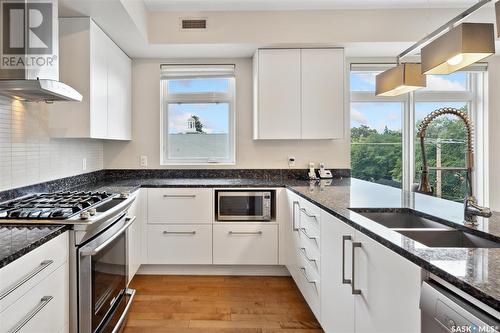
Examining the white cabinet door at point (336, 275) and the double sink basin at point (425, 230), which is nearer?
the double sink basin at point (425, 230)

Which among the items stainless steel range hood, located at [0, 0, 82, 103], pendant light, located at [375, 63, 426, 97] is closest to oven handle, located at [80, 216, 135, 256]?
stainless steel range hood, located at [0, 0, 82, 103]

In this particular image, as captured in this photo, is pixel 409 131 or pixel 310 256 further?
pixel 409 131

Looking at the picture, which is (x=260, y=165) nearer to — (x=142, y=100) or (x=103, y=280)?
(x=142, y=100)

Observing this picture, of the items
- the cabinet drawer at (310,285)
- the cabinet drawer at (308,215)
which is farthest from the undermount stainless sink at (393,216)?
the cabinet drawer at (310,285)

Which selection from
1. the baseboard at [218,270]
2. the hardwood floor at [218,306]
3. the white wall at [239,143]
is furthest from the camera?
the white wall at [239,143]

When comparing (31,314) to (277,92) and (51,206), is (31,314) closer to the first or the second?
(51,206)

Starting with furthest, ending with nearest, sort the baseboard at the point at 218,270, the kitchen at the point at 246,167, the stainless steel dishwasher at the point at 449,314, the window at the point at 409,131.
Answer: the window at the point at 409,131 < the baseboard at the point at 218,270 < the kitchen at the point at 246,167 < the stainless steel dishwasher at the point at 449,314

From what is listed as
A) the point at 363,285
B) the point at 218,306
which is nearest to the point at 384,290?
the point at 363,285

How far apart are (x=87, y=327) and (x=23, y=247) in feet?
2.00

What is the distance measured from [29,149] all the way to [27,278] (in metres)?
1.40

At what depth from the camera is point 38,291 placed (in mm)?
1214

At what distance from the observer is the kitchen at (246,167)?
4.21 ft

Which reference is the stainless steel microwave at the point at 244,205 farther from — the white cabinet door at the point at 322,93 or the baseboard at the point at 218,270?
the white cabinet door at the point at 322,93

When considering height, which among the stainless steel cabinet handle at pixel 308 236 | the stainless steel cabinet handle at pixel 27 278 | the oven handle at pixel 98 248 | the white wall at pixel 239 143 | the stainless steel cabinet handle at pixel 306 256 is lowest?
the stainless steel cabinet handle at pixel 306 256
